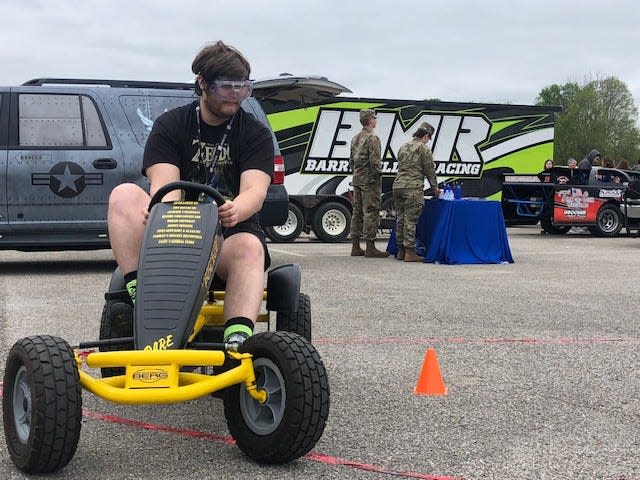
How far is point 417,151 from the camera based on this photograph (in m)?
12.1

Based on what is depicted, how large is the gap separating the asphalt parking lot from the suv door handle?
3.76ft

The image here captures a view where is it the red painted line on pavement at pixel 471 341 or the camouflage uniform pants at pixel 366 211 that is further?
the camouflage uniform pants at pixel 366 211

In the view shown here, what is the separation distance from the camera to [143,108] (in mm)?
9508

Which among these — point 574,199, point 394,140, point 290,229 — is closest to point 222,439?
point 290,229

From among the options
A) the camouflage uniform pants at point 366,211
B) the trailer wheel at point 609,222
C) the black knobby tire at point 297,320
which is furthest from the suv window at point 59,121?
the trailer wheel at point 609,222

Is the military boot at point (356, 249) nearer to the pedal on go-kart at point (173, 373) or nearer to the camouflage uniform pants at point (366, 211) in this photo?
the camouflage uniform pants at point (366, 211)

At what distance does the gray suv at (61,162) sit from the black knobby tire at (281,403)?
6299mm

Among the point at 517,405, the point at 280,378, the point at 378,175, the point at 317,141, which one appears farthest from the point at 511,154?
the point at 280,378

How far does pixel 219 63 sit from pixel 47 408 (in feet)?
5.59

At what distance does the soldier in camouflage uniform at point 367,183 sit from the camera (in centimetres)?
1230

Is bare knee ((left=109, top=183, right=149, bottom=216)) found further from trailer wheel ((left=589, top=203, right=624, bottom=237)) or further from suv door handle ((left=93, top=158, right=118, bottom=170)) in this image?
trailer wheel ((left=589, top=203, right=624, bottom=237))

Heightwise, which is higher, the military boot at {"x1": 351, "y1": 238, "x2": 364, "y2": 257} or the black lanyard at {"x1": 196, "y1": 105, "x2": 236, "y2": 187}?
the black lanyard at {"x1": 196, "y1": 105, "x2": 236, "y2": 187}

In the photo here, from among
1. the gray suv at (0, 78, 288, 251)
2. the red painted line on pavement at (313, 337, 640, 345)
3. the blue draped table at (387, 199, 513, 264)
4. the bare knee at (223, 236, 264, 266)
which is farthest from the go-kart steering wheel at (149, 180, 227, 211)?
the blue draped table at (387, 199, 513, 264)

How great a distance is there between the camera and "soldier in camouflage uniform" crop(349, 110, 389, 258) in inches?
484
